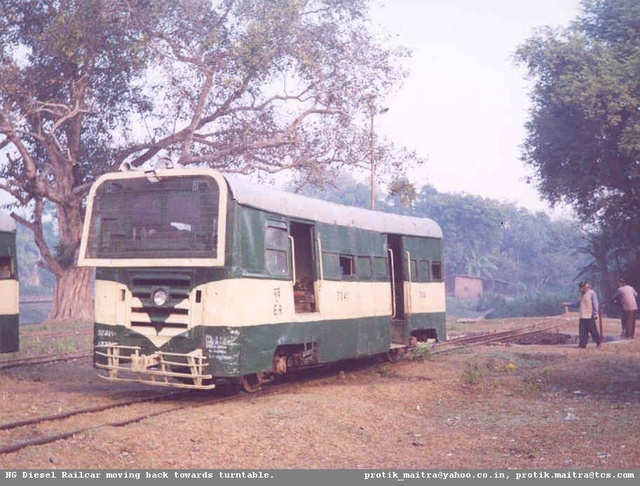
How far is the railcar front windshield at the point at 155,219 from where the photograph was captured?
11086 millimetres

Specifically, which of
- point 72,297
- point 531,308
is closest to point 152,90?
point 72,297

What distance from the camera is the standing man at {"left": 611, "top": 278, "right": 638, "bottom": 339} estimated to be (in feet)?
71.1

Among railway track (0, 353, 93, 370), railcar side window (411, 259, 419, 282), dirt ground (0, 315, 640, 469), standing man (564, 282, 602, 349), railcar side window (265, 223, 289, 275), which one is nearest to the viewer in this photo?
dirt ground (0, 315, 640, 469)

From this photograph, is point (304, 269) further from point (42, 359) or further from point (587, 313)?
point (587, 313)

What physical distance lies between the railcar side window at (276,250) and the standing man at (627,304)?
12860mm

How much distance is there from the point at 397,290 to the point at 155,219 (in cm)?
753

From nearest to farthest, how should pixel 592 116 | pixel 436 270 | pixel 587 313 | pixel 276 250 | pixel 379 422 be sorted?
pixel 379 422 < pixel 276 250 < pixel 436 270 < pixel 587 313 < pixel 592 116

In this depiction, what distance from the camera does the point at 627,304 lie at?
71.7ft

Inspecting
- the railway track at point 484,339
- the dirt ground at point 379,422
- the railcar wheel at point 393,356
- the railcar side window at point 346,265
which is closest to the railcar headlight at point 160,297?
the dirt ground at point 379,422

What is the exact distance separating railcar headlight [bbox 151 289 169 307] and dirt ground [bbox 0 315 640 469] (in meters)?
1.63

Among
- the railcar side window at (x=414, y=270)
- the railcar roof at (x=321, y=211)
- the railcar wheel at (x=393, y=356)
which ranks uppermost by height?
the railcar roof at (x=321, y=211)

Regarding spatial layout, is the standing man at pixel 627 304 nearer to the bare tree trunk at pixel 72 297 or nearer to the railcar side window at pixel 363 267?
the railcar side window at pixel 363 267

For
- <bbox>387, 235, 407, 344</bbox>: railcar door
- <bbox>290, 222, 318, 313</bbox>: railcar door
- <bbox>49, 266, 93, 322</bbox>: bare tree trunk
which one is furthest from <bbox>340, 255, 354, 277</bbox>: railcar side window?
<bbox>49, 266, 93, 322</bbox>: bare tree trunk

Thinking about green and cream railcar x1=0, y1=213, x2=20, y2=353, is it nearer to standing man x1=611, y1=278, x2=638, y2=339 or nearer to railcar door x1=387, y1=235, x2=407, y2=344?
railcar door x1=387, y1=235, x2=407, y2=344
